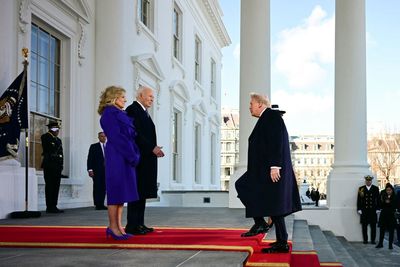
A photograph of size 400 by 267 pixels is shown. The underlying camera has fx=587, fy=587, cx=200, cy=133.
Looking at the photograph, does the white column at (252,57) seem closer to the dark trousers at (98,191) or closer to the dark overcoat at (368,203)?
the dark overcoat at (368,203)

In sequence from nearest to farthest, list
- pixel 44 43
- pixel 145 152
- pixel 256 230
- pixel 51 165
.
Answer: pixel 145 152 < pixel 256 230 < pixel 51 165 < pixel 44 43

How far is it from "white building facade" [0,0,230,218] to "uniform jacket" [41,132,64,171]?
0.55 m

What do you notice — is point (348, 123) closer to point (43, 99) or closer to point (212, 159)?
point (43, 99)

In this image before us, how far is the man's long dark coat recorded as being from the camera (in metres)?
5.57

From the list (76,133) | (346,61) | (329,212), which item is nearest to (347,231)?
(329,212)

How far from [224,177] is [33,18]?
293ft

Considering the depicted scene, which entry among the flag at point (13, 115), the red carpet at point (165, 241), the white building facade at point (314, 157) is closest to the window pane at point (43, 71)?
the flag at point (13, 115)

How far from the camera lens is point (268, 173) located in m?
5.64

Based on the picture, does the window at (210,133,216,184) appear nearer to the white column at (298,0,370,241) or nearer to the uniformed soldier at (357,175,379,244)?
the white column at (298,0,370,241)

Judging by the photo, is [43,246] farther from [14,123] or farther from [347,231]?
[347,231]

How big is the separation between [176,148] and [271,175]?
17.9 meters

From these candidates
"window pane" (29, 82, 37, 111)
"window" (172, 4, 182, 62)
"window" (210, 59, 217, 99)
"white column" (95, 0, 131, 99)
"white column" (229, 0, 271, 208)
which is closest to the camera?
"window pane" (29, 82, 37, 111)

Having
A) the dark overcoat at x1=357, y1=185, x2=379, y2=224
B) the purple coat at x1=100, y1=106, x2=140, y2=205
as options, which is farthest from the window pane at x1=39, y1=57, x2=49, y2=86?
the dark overcoat at x1=357, y1=185, x2=379, y2=224

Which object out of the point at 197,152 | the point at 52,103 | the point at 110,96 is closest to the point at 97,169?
the point at 52,103
